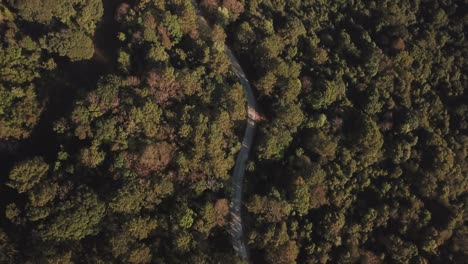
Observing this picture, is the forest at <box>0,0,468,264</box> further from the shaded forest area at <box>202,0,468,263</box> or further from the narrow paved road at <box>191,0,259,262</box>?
the narrow paved road at <box>191,0,259,262</box>

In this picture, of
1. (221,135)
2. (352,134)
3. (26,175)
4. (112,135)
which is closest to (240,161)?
(221,135)

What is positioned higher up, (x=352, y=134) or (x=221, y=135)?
(x=352, y=134)

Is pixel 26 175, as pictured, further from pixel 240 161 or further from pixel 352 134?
pixel 352 134

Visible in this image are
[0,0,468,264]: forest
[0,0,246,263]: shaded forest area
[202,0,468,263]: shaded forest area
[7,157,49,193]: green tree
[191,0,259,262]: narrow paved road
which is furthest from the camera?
[202,0,468,263]: shaded forest area

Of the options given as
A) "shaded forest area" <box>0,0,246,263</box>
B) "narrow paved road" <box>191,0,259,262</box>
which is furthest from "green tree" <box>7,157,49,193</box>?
"narrow paved road" <box>191,0,259,262</box>

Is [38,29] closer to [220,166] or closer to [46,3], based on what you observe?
[46,3]

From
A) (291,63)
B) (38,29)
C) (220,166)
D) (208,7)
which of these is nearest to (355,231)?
(220,166)

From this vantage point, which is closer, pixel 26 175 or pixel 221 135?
pixel 26 175
